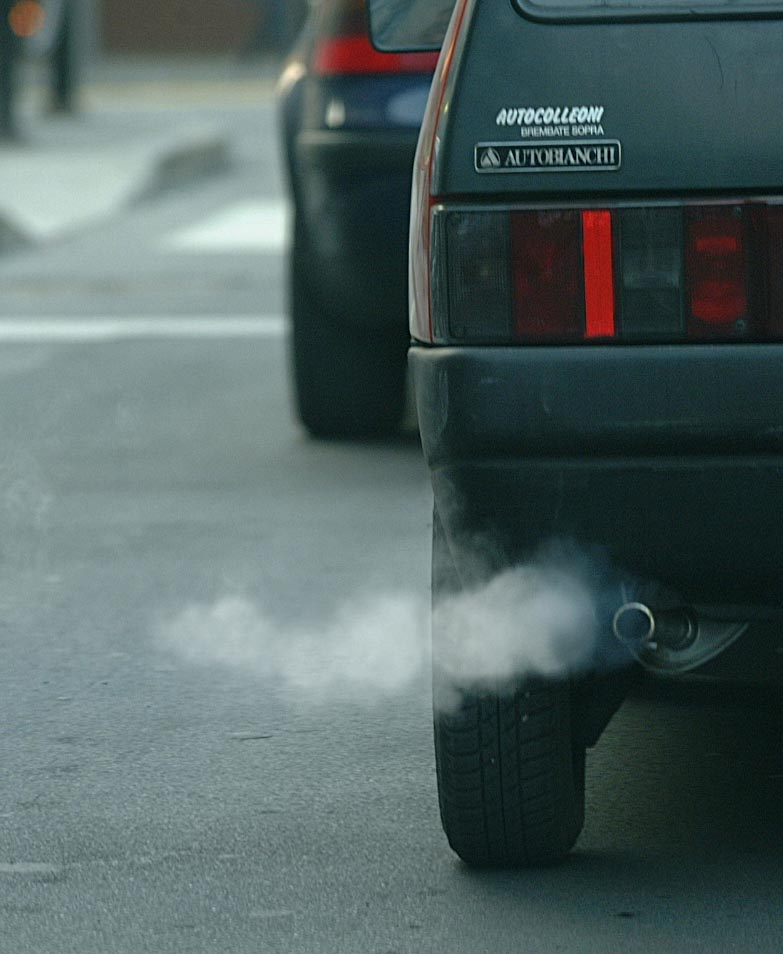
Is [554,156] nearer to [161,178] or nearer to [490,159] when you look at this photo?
[490,159]

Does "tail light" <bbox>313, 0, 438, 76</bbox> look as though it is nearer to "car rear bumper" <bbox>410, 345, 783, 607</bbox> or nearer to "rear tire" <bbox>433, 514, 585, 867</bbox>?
"rear tire" <bbox>433, 514, 585, 867</bbox>

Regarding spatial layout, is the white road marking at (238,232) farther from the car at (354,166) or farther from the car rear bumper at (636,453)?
the car rear bumper at (636,453)

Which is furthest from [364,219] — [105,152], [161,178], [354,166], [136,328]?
[105,152]

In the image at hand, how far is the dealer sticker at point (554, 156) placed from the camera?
3.28m

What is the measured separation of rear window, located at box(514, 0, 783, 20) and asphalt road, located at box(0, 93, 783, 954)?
112 cm

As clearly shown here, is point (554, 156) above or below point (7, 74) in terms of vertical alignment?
above

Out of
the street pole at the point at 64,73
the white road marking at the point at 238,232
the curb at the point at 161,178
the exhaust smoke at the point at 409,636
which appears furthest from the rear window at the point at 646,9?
the street pole at the point at 64,73

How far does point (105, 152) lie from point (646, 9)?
1897cm

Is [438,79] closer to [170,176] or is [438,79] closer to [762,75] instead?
[762,75]

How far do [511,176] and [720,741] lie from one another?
1533 millimetres

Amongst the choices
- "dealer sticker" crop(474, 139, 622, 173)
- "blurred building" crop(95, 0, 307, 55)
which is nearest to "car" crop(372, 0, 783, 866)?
"dealer sticker" crop(474, 139, 622, 173)

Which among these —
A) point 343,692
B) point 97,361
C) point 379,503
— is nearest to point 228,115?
point 97,361

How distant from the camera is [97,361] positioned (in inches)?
387

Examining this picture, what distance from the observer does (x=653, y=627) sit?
3402 millimetres
